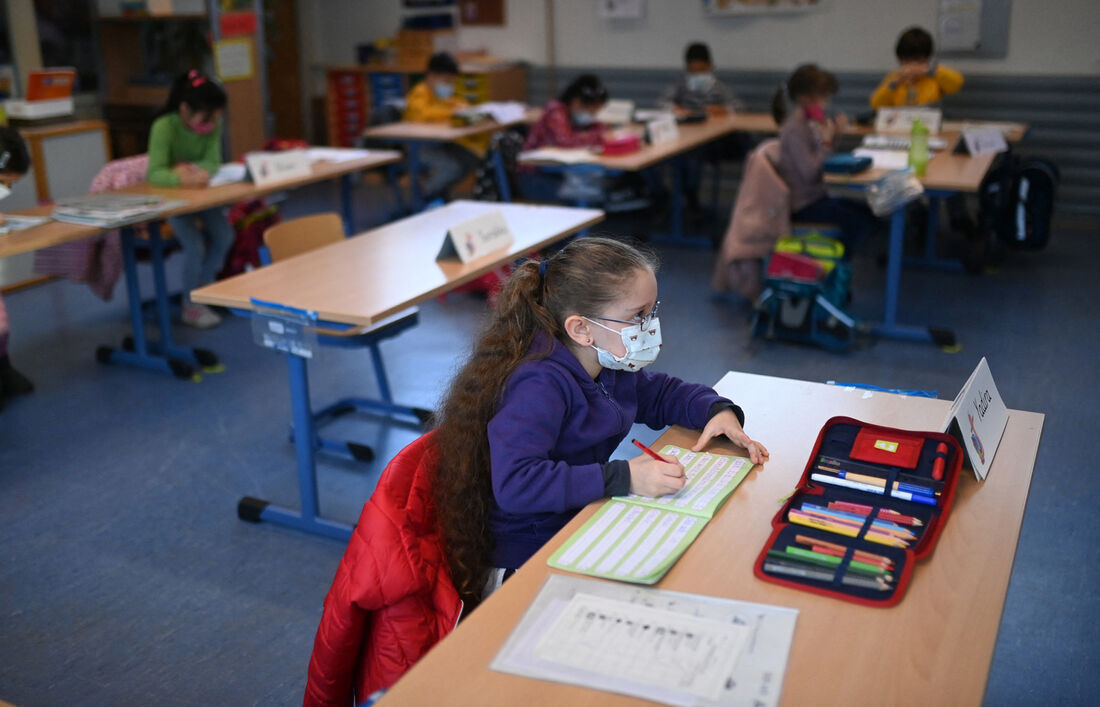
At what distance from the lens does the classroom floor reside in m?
2.29

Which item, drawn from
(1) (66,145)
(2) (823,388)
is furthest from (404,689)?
(1) (66,145)

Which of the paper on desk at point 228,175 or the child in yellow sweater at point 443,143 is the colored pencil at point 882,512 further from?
the child in yellow sweater at point 443,143

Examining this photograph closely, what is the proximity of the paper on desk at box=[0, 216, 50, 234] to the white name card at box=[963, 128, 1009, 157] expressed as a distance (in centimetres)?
395

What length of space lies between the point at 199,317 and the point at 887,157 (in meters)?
3.26

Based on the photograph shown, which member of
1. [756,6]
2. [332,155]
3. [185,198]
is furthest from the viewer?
[756,6]

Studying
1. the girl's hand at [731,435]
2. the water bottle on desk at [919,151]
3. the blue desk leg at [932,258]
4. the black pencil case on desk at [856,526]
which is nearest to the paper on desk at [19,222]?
the girl's hand at [731,435]

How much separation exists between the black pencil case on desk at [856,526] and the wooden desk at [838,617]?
0.02m

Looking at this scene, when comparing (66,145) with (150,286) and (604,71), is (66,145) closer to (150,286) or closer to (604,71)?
(150,286)

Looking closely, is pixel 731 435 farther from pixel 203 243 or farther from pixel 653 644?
pixel 203 243

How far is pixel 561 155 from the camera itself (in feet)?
16.6

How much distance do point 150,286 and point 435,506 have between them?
4.43 m

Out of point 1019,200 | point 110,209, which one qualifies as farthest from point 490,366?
point 1019,200

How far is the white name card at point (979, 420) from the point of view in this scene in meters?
1.58

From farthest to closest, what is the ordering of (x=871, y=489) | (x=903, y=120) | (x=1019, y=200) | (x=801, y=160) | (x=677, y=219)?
(x=677, y=219) → (x=903, y=120) → (x=1019, y=200) → (x=801, y=160) → (x=871, y=489)
